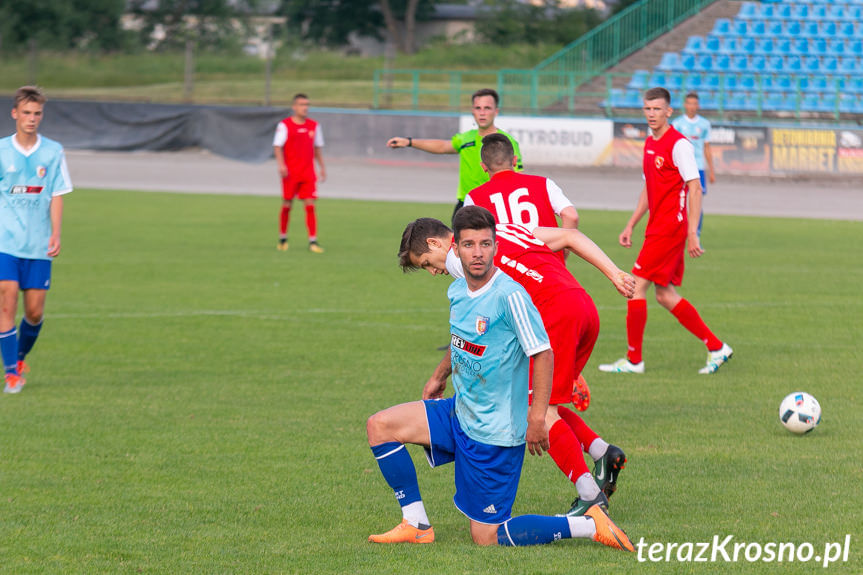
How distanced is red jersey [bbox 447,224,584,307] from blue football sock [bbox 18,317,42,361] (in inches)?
179

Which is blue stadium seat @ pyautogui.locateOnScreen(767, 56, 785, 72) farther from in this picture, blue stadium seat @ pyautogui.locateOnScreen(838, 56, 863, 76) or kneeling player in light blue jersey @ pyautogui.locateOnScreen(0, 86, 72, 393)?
kneeling player in light blue jersey @ pyautogui.locateOnScreen(0, 86, 72, 393)

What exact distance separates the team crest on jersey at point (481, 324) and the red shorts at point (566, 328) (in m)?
1.01

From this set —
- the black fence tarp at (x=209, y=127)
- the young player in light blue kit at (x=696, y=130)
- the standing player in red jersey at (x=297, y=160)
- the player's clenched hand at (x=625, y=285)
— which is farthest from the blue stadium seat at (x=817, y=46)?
the player's clenched hand at (x=625, y=285)

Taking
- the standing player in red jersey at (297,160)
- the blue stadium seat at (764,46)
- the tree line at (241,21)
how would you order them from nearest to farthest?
the standing player in red jersey at (297,160) < the blue stadium seat at (764,46) < the tree line at (241,21)

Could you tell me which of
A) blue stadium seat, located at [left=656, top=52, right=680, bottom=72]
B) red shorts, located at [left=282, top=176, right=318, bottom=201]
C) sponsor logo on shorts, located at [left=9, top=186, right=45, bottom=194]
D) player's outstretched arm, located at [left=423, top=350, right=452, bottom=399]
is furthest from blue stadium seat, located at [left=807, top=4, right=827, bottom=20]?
player's outstretched arm, located at [left=423, top=350, right=452, bottom=399]

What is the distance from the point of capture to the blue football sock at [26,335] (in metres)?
8.77

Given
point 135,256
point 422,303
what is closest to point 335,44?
point 135,256

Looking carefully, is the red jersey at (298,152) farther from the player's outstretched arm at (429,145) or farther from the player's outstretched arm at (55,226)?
the player's outstretched arm at (55,226)

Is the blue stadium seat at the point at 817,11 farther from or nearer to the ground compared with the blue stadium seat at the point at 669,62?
farther from the ground

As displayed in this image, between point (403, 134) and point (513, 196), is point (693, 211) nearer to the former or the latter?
point (513, 196)

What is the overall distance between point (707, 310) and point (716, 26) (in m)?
29.0

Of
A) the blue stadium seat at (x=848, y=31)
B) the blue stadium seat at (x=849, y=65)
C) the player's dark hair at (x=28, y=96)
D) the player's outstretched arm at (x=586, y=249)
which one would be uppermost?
the blue stadium seat at (x=848, y=31)

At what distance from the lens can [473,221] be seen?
14.9ft

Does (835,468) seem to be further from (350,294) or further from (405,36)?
(405,36)
